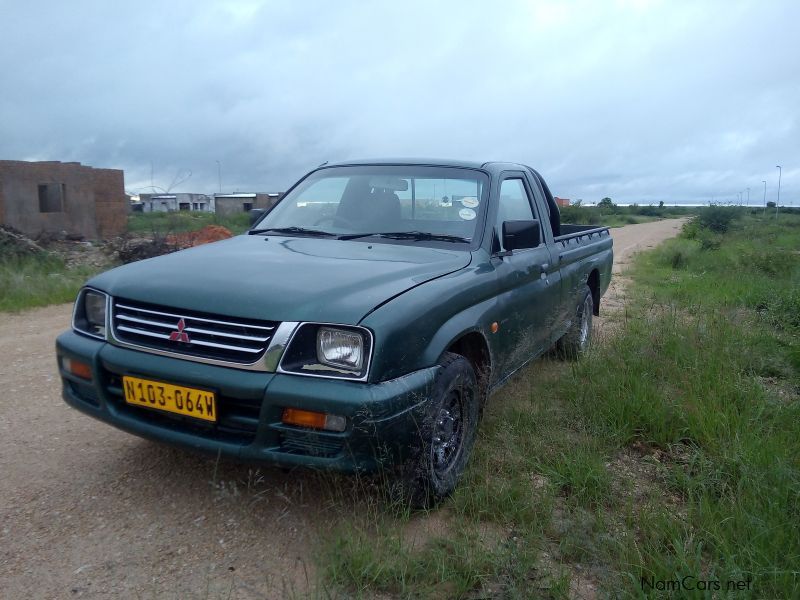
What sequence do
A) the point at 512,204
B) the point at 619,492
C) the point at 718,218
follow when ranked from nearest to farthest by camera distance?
the point at 619,492 → the point at 512,204 → the point at 718,218

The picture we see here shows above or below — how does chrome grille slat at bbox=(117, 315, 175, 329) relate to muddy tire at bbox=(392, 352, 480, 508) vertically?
above

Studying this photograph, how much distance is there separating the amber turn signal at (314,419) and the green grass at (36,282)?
6565 millimetres

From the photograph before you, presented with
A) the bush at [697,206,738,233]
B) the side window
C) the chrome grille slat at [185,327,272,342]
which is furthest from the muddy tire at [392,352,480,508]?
the bush at [697,206,738,233]

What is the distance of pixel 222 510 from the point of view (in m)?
3.01

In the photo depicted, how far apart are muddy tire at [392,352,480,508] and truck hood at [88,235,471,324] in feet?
1.51

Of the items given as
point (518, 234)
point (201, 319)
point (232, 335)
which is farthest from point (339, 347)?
point (518, 234)

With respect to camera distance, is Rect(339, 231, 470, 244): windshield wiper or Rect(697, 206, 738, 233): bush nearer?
Rect(339, 231, 470, 244): windshield wiper

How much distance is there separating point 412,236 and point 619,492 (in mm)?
1721

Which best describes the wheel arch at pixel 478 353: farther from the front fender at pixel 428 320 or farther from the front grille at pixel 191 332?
the front grille at pixel 191 332

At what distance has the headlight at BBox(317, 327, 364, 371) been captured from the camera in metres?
2.62

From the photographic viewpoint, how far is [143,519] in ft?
9.62

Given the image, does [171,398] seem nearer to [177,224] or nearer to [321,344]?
[321,344]

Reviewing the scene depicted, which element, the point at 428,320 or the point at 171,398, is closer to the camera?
the point at 171,398

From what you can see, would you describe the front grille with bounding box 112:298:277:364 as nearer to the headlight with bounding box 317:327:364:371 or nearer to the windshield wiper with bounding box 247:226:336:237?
the headlight with bounding box 317:327:364:371
